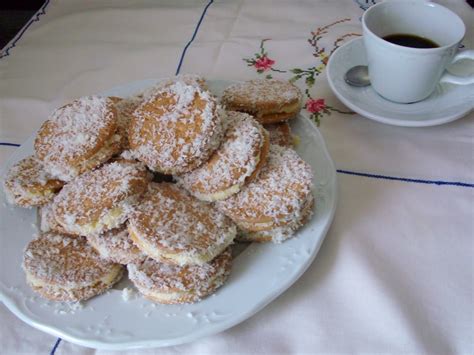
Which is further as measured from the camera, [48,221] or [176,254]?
[48,221]

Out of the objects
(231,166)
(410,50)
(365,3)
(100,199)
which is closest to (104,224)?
(100,199)

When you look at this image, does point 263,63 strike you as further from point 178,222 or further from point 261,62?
point 178,222

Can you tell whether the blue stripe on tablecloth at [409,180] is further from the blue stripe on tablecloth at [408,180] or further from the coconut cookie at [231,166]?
the coconut cookie at [231,166]

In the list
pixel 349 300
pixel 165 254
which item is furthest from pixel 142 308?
pixel 349 300

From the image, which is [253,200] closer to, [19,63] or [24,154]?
[24,154]

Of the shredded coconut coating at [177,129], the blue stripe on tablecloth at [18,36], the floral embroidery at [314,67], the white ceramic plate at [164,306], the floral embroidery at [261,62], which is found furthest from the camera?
the blue stripe on tablecloth at [18,36]

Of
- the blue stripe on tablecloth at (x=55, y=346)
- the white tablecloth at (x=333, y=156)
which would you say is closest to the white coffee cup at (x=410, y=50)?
the white tablecloth at (x=333, y=156)

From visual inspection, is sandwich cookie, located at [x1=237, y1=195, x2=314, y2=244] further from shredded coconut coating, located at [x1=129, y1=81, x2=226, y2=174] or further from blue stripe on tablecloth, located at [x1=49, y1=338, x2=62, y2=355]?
blue stripe on tablecloth, located at [x1=49, y1=338, x2=62, y2=355]
